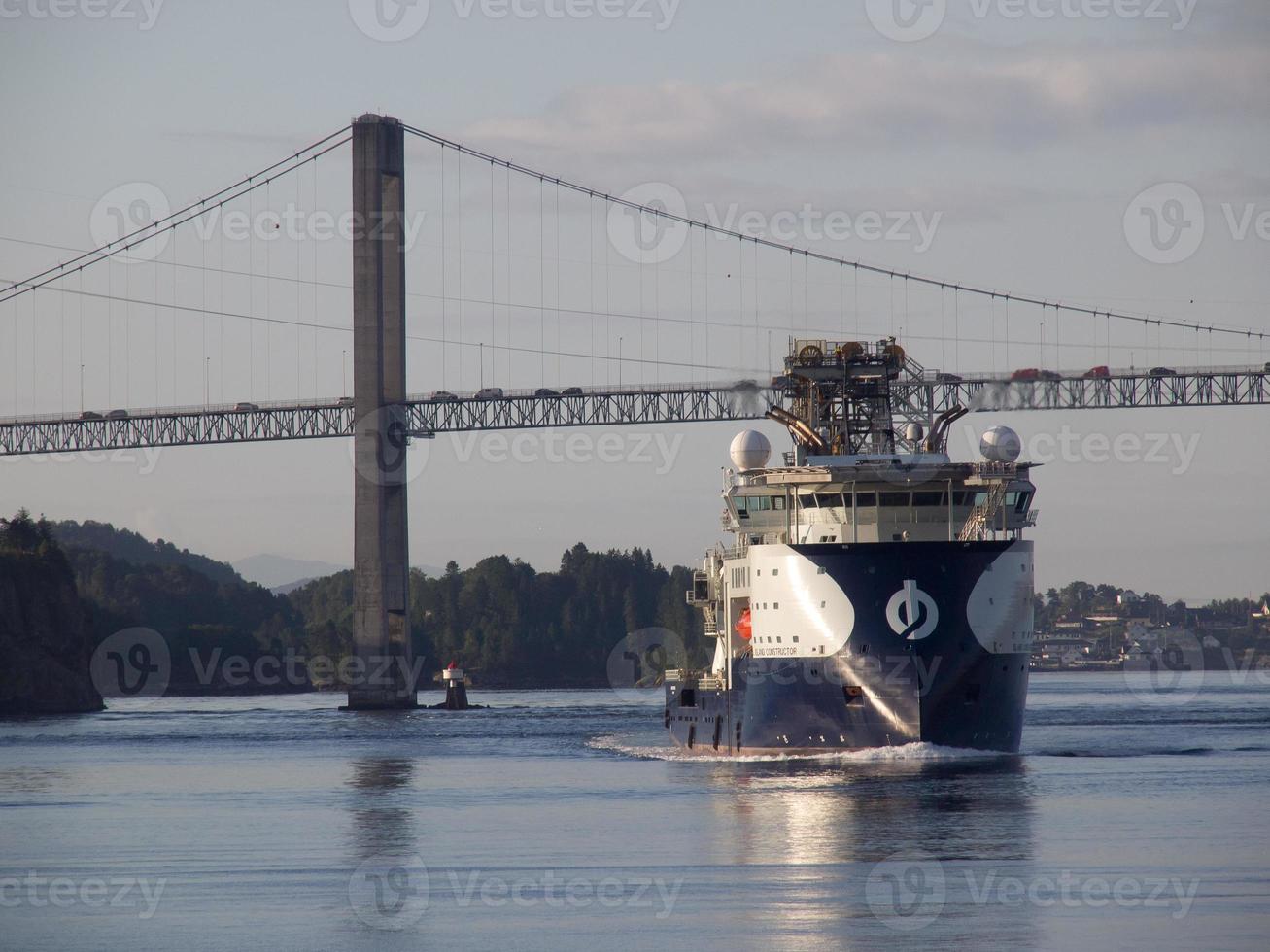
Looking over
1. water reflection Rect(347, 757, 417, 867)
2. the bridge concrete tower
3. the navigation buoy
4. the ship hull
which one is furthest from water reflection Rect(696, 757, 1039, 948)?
the navigation buoy

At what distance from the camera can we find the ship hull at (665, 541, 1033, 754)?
153ft

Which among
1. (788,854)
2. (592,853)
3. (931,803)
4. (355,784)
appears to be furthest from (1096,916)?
(355,784)

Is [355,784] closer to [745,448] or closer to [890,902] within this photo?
[745,448]

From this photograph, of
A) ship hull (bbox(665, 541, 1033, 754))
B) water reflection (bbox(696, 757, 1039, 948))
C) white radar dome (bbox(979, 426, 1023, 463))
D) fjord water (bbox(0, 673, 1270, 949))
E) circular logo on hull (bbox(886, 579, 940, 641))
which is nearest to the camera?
fjord water (bbox(0, 673, 1270, 949))

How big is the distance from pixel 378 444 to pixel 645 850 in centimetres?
6834

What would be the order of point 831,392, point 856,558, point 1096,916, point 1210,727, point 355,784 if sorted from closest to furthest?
1. point 1096,916
2. point 856,558
3. point 355,784
4. point 831,392
5. point 1210,727

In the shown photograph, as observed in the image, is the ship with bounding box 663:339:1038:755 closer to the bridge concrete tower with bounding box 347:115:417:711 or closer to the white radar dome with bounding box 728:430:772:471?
the white radar dome with bounding box 728:430:772:471

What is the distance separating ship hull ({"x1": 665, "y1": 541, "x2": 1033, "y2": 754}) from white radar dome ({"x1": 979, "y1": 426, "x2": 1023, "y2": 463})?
14.6ft

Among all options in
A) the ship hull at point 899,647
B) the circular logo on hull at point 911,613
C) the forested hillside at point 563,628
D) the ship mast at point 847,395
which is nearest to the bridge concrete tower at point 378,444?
the ship mast at point 847,395

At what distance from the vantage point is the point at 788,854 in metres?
34.3

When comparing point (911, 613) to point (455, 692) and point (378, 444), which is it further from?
point (455, 692)

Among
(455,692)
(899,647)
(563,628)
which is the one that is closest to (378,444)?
(455,692)

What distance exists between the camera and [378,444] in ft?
334

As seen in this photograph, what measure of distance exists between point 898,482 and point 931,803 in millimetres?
10574
